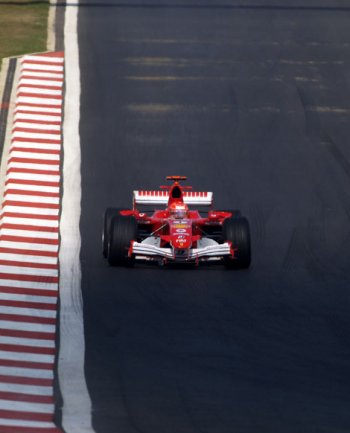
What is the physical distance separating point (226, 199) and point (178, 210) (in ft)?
11.8

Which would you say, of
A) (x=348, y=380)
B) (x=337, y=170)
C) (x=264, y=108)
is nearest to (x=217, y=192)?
(x=337, y=170)

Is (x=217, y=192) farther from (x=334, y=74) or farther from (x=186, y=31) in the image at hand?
(x=186, y=31)

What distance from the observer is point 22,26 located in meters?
38.3

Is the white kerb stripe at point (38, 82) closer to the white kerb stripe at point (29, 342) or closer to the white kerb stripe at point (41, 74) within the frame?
the white kerb stripe at point (41, 74)

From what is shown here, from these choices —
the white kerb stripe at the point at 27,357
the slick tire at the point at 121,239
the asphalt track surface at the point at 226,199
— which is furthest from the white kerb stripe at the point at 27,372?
the slick tire at the point at 121,239

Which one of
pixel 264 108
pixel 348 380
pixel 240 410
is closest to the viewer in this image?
pixel 240 410

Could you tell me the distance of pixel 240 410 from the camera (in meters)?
16.8

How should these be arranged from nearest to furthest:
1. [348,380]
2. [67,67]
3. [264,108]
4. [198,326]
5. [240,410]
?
A: [240,410]
[348,380]
[198,326]
[264,108]
[67,67]

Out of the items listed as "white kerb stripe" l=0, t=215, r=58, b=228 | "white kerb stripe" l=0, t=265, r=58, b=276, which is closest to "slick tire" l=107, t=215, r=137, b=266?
"white kerb stripe" l=0, t=265, r=58, b=276

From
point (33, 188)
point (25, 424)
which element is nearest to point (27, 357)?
point (25, 424)

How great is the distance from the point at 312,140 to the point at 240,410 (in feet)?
46.6

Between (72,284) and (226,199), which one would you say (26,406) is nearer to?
(72,284)

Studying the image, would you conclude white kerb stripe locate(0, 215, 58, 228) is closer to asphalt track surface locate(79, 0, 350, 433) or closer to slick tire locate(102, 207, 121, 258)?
asphalt track surface locate(79, 0, 350, 433)

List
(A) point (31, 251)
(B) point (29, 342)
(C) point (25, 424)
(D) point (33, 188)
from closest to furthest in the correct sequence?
(C) point (25, 424), (B) point (29, 342), (A) point (31, 251), (D) point (33, 188)
